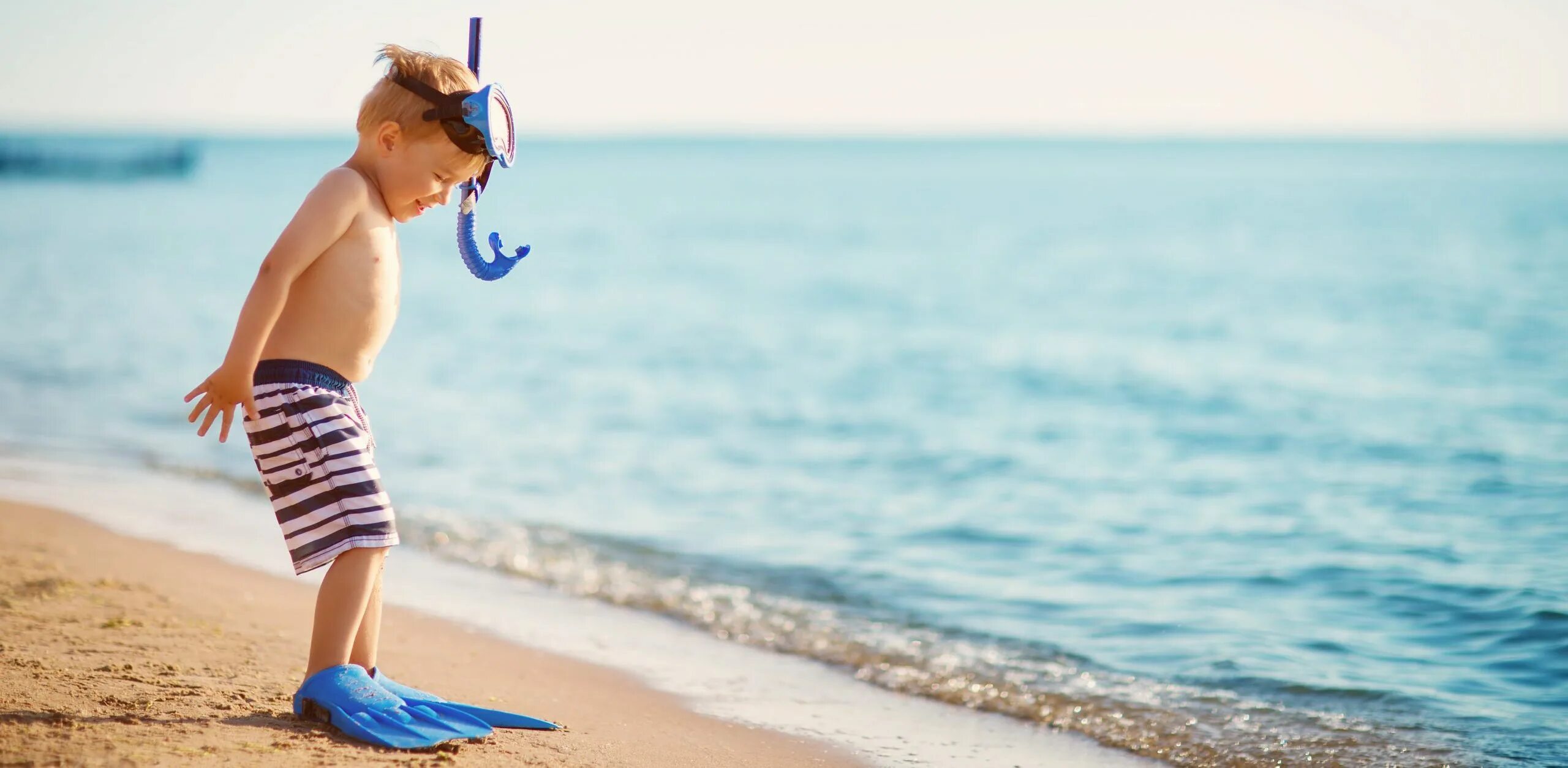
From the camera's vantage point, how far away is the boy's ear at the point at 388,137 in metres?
3.11

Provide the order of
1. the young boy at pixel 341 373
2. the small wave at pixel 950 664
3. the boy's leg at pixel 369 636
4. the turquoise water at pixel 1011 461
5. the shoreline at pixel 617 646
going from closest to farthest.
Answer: the young boy at pixel 341 373 < the boy's leg at pixel 369 636 < the shoreline at pixel 617 646 < the small wave at pixel 950 664 < the turquoise water at pixel 1011 461

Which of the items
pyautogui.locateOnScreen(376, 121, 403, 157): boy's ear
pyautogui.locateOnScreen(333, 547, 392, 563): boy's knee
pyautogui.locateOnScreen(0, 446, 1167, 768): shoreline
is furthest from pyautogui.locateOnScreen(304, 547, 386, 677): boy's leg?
pyautogui.locateOnScreen(376, 121, 403, 157): boy's ear

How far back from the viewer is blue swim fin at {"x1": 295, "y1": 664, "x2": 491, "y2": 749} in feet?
9.66

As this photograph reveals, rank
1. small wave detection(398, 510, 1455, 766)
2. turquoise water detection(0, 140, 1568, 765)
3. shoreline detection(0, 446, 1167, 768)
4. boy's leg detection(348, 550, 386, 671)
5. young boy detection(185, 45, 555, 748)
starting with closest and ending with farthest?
young boy detection(185, 45, 555, 748), boy's leg detection(348, 550, 386, 671), shoreline detection(0, 446, 1167, 768), small wave detection(398, 510, 1455, 766), turquoise water detection(0, 140, 1568, 765)

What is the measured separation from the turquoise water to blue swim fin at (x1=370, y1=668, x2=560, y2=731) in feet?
5.20

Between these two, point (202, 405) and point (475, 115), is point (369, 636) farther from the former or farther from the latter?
point (475, 115)

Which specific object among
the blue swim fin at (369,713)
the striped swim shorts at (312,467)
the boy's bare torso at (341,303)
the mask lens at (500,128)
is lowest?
the blue swim fin at (369,713)

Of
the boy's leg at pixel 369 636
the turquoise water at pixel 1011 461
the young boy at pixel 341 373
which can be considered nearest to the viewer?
the young boy at pixel 341 373

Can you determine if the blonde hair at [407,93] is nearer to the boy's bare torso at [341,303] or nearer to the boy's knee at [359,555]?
the boy's bare torso at [341,303]

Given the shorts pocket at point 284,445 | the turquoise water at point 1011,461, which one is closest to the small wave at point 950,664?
the turquoise water at point 1011,461

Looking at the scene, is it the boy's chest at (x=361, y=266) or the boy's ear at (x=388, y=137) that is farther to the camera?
the boy's ear at (x=388, y=137)

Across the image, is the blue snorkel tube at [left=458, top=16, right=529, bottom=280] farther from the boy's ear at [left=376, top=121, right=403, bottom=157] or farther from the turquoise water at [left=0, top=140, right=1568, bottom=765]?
the turquoise water at [left=0, top=140, right=1568, bottom=765]

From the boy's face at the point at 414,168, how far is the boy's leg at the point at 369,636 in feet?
2.91

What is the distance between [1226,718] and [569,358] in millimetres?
11414
